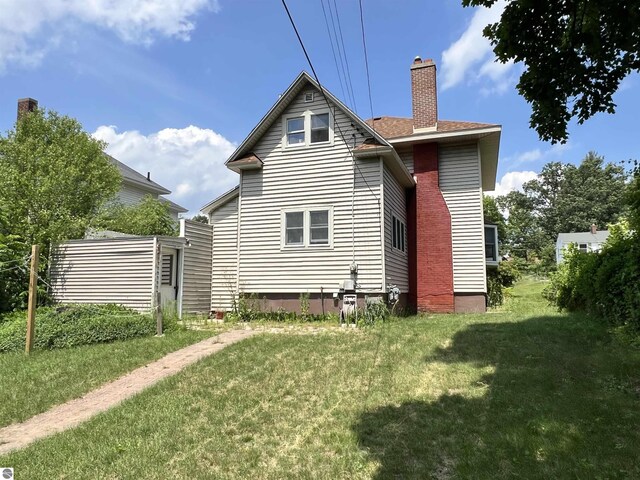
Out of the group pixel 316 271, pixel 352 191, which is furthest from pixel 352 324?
pixel 352 191

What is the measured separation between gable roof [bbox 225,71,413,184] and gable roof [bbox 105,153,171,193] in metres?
16.7

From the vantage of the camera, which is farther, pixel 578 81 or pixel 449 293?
pixel 449 293

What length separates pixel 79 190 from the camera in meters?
18.9

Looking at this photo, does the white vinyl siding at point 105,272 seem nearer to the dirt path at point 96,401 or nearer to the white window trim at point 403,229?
the dirt path at point 96,401

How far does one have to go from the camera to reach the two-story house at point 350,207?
13.1 m

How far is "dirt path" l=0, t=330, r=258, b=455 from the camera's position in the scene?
542cm

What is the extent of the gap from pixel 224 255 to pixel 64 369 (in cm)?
791

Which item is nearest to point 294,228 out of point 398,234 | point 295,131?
point 295,131

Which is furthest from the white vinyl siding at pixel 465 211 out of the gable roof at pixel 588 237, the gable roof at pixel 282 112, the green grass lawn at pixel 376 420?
the gable roof at pixel 588 237

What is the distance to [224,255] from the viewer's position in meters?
15.5

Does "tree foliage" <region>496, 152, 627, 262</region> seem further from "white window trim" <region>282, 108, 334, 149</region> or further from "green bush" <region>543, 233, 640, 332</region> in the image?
"white window trim" <region>282, 108, 334, 149</region>

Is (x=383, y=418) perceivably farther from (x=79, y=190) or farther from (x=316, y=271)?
(x=79, y=190)

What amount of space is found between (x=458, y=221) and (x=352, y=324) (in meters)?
6.81

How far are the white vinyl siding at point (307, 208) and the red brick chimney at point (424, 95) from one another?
4.00 metres
